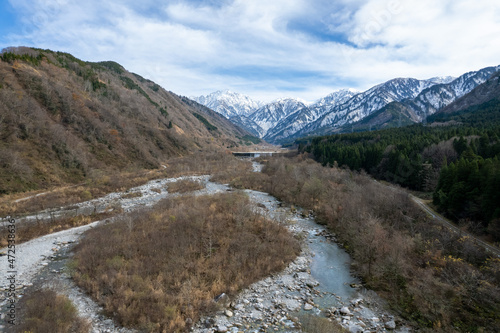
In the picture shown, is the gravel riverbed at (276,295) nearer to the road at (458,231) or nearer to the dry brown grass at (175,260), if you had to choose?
the dry brown grass at (175,260)

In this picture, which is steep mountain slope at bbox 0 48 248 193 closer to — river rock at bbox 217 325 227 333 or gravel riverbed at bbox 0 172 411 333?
gravel riverbed at bbox 0 172 411 333

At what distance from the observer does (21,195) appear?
35031 mm

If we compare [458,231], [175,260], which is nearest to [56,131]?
[175,260]

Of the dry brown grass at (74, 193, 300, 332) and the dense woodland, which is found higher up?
the dense woodland

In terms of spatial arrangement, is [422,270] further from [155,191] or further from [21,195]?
[21,195]

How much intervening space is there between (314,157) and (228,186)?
57.4 meters

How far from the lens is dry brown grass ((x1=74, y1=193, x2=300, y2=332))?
14484mm

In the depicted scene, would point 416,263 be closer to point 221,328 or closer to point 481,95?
point 221,328

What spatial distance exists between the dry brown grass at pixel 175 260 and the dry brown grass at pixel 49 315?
69.9 inches

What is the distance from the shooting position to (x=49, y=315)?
12438mm

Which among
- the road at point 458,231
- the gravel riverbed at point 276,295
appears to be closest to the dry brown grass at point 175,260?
the gravel riverbed at point 276,295

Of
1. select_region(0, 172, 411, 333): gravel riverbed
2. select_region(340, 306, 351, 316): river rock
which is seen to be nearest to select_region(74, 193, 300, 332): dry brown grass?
select_region(0, 172, 411, 333): gravel riverbed

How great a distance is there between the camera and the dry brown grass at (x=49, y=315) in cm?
1157

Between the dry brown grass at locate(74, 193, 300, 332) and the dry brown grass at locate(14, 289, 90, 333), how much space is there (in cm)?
178
